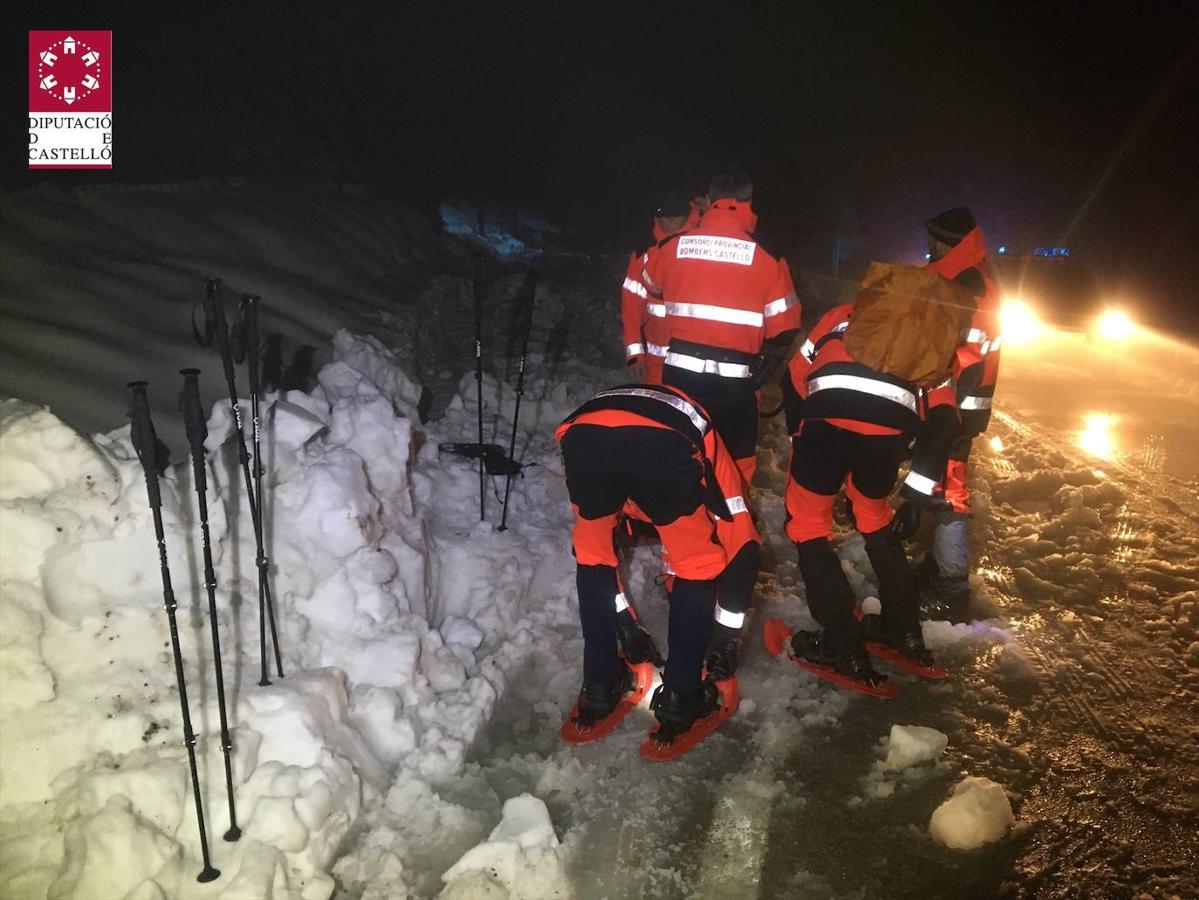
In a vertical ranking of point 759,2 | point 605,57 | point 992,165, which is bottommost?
point 992,165

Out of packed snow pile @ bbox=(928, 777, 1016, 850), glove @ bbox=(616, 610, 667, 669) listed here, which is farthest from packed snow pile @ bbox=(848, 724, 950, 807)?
glove @ bbox=(616, 610, 667, 669)

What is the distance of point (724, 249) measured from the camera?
3809 mm

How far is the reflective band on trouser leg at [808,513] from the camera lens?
3760 mm

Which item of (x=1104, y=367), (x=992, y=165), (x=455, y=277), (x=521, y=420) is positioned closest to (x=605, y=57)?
(x=992, y=165)

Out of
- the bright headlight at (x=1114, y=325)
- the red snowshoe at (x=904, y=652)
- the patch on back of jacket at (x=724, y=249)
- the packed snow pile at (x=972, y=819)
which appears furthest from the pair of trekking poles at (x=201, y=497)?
the bright headlight at (x=1114, y=325)

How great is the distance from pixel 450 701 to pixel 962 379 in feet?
10.6

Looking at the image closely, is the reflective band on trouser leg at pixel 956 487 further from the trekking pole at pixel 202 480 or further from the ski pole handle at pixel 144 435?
the ski pole handle at pixel 144 435

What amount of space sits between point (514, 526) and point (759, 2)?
85.0 feet

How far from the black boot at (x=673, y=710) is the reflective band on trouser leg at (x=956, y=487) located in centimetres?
200

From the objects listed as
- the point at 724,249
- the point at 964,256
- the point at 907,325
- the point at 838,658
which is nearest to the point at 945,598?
the point at 838,658

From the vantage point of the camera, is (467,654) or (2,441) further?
(467,654)

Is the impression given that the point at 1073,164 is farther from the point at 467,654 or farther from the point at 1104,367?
the point at 467,654

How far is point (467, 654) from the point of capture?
12.2ft

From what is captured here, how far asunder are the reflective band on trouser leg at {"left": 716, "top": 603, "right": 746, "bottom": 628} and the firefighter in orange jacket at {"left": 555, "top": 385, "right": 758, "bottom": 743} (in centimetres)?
28
